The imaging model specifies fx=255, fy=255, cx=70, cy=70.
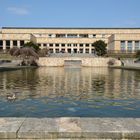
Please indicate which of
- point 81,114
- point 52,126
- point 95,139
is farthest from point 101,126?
point 81,114

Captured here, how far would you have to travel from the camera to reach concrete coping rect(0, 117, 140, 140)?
493cm

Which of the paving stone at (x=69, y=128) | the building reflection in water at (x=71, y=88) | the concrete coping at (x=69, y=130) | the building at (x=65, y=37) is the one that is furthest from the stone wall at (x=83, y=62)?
the concrete coping at (x=69, y=130)

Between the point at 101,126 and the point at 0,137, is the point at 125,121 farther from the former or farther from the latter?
the point at 0,137

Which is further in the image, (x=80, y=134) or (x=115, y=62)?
(x=115, y=62)

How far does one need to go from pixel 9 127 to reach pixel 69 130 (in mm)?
1228

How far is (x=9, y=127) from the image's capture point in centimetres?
519

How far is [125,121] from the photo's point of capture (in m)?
5.71

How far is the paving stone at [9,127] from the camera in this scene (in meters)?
4.91

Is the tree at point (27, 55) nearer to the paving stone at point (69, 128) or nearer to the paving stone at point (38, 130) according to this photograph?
the paving stone at point (69, 128)

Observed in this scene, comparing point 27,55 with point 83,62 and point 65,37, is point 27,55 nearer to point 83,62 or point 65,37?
point 83,62

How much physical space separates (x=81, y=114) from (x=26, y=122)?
4470 millimetres

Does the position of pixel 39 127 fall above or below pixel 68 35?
below

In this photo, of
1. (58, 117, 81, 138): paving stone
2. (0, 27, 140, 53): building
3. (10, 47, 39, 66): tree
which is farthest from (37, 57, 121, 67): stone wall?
(58, 117, 81, 138): paving stone

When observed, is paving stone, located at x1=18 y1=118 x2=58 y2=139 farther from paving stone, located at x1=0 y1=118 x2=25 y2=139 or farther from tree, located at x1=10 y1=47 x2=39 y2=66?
tree, located at x1=10 y1=47 x2=39 y2=66
